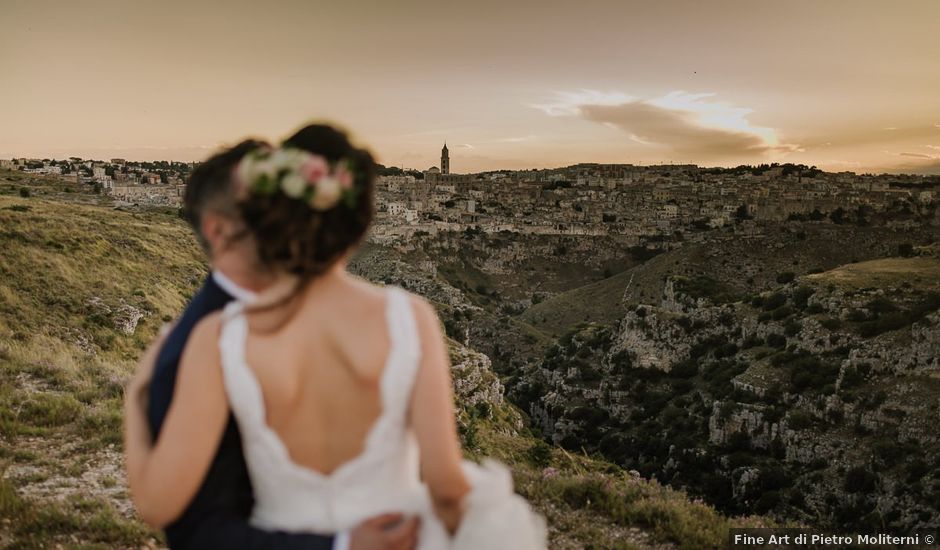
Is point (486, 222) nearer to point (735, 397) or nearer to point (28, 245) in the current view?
point (735, 397)

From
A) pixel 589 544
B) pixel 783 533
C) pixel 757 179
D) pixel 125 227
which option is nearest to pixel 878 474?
pixel 783 533

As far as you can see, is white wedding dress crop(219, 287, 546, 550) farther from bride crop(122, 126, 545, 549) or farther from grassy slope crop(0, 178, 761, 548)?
grassy slope crop(0, 178, 761, 548)

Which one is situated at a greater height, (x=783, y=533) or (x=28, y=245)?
(x=28, y=245)

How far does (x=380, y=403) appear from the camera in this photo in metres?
1.36

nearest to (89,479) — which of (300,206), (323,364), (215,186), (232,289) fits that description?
(232,289)

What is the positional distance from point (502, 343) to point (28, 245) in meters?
35.0

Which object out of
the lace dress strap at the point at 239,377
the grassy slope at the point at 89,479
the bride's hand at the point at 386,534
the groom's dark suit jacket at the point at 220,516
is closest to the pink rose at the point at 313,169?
the lace dress strap at the point at 239,377

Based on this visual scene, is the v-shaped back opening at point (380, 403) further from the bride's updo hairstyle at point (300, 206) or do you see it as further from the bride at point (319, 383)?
the bride's updo hairstyle at point (300, 206)

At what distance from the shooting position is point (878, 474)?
22172 mm

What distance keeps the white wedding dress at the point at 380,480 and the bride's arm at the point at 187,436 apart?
0.11 feet

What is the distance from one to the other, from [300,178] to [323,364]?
0.43 metres

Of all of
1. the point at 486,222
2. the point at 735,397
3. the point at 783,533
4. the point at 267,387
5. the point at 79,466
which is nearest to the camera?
the point at 267,387

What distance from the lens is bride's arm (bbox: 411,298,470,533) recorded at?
1.31 meters

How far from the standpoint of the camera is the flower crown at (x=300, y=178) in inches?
50.8
